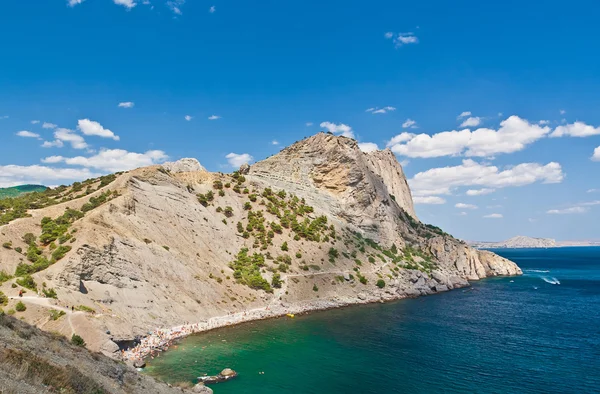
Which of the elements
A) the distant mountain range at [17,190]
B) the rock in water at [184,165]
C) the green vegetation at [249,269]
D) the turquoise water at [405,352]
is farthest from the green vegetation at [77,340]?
the distant mountain range at [17,190]

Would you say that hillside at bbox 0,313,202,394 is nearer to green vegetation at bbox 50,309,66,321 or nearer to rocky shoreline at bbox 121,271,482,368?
green vegetation at bbox 50,309,66,321

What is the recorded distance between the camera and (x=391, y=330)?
1950 inches

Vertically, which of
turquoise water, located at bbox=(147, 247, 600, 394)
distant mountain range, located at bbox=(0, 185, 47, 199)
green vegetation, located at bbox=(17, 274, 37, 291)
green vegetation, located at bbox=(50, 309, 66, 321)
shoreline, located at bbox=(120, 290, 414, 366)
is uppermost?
distant mountain range, located at bbox=(0, 185, 47, 199)

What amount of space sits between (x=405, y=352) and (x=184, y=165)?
268ft

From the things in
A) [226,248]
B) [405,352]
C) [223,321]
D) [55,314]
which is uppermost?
[226,248]

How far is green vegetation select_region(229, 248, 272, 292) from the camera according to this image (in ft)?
198

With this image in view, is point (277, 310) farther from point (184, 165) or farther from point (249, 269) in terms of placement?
point (184, 165)

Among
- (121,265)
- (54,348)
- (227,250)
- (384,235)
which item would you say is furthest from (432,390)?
(384,235)

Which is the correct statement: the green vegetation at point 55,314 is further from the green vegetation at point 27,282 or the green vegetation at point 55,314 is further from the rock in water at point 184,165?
the rock in water at point 184,165

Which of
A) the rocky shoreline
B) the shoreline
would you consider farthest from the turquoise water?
the rocky shoreline

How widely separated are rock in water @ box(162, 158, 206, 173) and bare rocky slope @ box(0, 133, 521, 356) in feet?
1.74

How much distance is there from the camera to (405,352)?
39844 millimetres

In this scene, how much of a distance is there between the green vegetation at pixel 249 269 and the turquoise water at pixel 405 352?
8809mm

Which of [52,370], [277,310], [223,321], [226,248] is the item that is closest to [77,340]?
[52,370]
